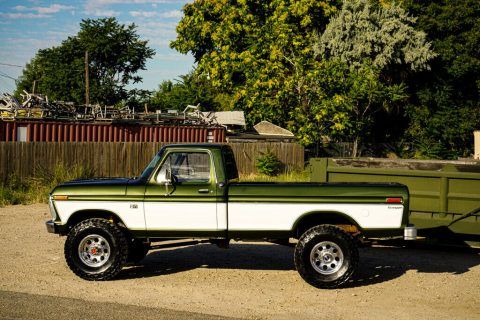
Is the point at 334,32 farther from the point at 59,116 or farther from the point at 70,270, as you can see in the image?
the point at 70,270

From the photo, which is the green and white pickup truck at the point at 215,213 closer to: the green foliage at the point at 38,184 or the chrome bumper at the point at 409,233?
the chrome bumper at the point at 409,233

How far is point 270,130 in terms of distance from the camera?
144 feet

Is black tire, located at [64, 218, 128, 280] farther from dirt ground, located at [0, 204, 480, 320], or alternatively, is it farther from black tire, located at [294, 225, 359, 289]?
black tire, located at [294, 225, 359, 289]

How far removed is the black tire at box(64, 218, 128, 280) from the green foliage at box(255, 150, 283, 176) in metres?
21.7

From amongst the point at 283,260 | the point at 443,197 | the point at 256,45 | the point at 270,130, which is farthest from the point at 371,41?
the point at 283,260

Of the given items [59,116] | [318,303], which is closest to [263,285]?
[318,303]

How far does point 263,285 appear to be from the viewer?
9.44 m

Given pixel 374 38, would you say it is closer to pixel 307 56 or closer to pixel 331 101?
pixel 307 56

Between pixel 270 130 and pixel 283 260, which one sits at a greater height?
pixel 270 130

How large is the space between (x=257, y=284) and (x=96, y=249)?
2556mm

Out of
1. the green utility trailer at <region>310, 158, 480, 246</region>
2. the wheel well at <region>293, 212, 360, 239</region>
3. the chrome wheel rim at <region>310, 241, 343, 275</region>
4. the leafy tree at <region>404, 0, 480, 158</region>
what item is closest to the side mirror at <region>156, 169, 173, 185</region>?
the wheel well at <region>293, 212, 360, 239</region>

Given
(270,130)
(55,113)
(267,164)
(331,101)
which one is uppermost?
(331,101)

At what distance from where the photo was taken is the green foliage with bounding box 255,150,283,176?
3102cm

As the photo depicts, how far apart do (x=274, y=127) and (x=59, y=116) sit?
1773 cm
